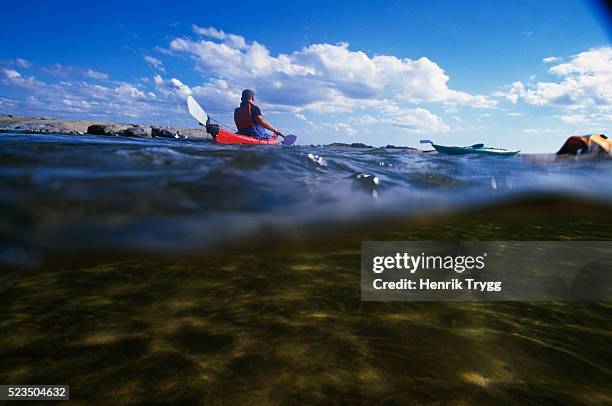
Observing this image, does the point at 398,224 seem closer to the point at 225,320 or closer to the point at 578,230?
the point at 225,320

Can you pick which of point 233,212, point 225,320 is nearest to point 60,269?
point 233,212

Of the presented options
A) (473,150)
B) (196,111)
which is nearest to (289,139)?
(196,111)

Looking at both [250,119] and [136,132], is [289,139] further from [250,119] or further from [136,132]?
[136,132]

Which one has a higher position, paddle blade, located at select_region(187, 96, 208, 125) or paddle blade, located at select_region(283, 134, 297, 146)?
paddle blade, located at select_region(187, 96, 208, 125)

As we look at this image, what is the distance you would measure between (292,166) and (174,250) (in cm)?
282

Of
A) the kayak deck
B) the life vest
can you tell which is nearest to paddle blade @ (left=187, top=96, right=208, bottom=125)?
the life vest

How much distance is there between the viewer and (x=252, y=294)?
414 cm

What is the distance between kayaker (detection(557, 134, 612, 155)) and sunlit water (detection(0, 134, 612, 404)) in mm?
5685

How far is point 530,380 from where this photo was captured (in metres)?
2.34

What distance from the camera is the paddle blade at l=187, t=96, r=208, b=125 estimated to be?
17.5 metres

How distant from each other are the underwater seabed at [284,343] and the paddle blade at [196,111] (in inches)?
537

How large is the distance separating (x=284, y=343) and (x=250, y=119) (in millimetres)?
16567

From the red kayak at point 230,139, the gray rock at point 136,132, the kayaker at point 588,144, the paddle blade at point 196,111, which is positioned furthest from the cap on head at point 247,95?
the gray rock at point 136,132

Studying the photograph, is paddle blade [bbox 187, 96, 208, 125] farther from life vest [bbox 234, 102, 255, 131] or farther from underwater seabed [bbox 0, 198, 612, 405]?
underwater seabed [bbox 0, 198, 612, 405]
